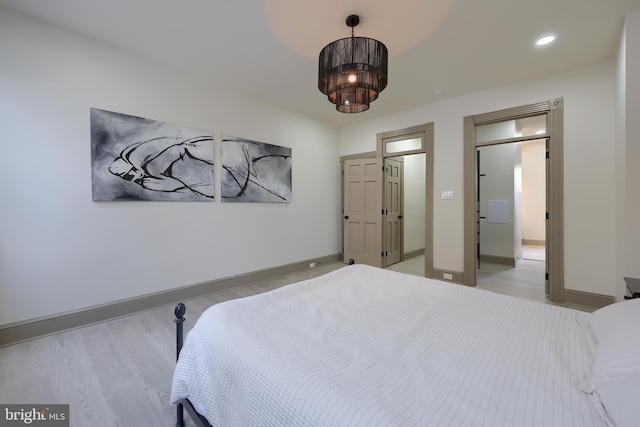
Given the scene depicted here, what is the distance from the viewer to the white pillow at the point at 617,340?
85 cm

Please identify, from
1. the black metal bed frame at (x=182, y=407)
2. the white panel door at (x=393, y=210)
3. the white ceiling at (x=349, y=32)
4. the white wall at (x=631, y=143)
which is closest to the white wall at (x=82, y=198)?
the white ceiling at (x=349, y=32)

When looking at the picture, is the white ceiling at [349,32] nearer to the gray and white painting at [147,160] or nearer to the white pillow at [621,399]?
the gray and white painting at [147,160]

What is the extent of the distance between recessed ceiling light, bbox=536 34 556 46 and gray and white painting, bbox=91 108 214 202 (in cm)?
393

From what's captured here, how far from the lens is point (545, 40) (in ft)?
8.73

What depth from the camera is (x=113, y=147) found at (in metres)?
2.75

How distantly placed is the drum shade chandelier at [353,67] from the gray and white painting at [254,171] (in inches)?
80.4

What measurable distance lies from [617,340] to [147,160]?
3.86 meters

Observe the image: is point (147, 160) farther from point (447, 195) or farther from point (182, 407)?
point (447, 195)

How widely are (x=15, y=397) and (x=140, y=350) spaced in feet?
2.27

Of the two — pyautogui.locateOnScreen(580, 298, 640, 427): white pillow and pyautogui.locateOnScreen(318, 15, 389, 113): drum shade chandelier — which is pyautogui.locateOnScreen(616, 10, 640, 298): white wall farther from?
pyautogui.locateOnScreen(318, 15, 389, 113): drum shade chandelier

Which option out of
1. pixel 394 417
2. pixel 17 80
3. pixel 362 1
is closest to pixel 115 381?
pixel 394 417

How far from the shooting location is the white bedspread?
0.79 meters

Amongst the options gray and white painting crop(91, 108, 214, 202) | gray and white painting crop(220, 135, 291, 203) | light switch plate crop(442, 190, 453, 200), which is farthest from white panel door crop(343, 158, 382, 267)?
gray and white painting crop(91, 108, 214, 202)
